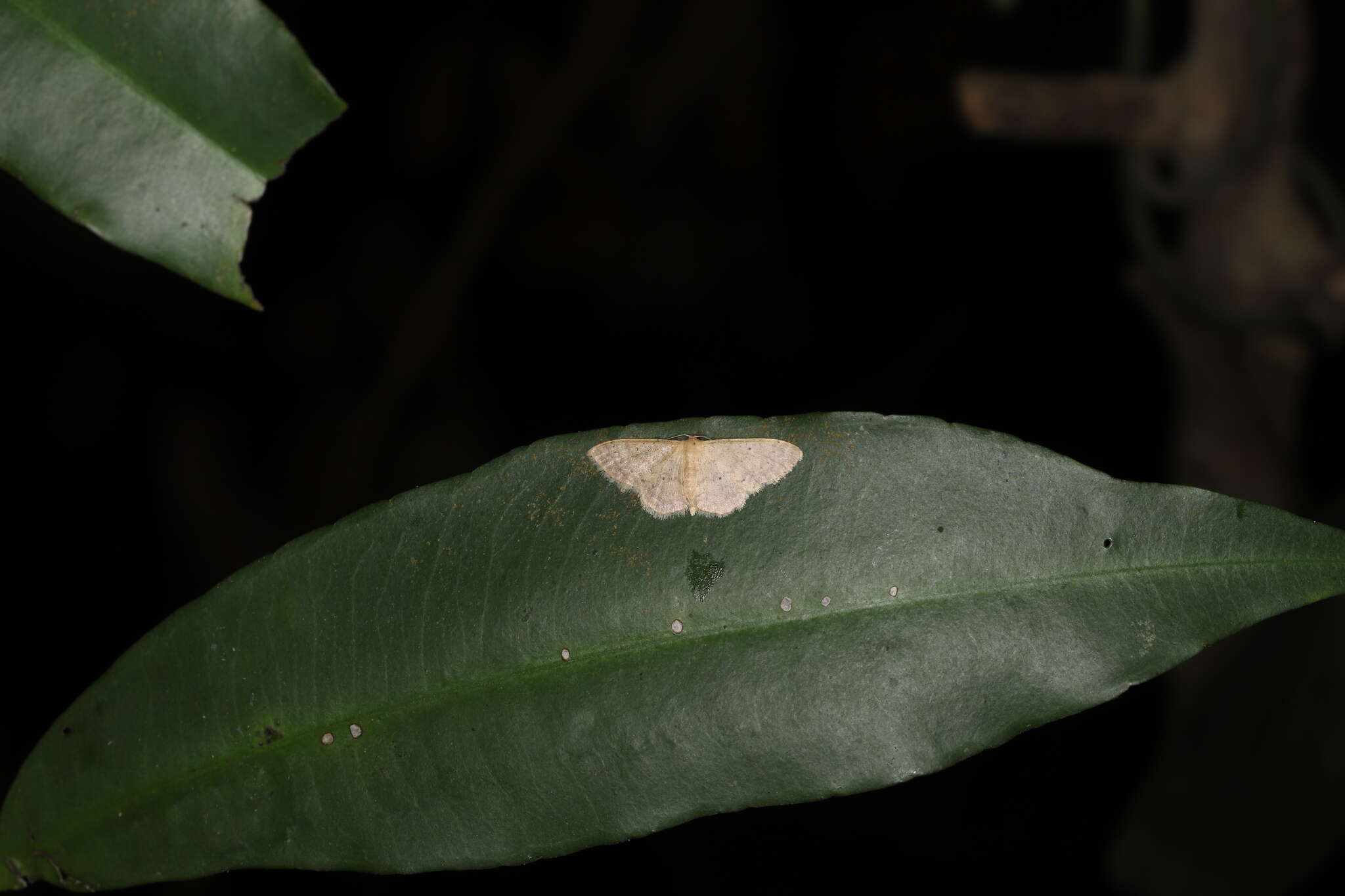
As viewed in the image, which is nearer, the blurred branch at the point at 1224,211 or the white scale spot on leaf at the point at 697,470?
the white scale spot on leaf at the point at 697,470

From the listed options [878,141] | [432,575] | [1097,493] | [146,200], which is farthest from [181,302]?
[1097,493]

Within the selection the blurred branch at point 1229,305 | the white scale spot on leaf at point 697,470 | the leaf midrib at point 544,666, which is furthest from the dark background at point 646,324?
the white scale spot on leaf at point 697,470

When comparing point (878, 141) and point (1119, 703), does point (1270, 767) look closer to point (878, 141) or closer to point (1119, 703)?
point (1119, 703)

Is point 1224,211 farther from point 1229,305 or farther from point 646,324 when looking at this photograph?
point 646,324

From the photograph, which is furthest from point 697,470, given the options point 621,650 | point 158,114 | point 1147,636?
point 158,114

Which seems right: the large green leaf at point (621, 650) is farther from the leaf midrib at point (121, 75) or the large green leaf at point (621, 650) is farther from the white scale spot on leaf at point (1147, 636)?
the leaf midrib at point (121, 75)

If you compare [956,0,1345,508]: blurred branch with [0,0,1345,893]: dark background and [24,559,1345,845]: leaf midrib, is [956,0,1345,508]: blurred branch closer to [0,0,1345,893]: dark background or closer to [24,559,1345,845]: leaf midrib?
[0,0,1345,893]: dark background

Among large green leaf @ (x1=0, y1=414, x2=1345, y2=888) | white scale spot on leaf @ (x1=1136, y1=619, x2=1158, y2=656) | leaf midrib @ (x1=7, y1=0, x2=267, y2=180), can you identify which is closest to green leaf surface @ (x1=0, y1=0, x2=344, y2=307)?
leaf midrib @ (x1=7, y1=0, x2=267, y2=180)
